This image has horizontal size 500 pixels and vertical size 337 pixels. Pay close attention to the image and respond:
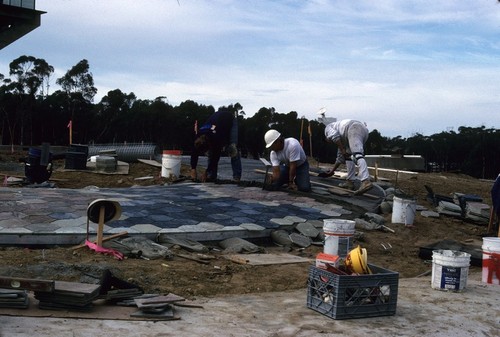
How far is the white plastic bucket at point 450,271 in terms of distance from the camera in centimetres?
537

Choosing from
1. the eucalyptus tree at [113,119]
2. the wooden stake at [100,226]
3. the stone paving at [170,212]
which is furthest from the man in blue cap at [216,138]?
the eucalyptus tree at [113,119]

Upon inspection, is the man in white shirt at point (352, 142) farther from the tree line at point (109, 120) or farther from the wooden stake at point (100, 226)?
the tree line at point (109, 120)

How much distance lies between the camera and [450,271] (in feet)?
17.6

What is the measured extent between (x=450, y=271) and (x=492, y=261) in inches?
35.2

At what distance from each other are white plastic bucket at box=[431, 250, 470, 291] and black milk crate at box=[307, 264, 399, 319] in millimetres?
1068

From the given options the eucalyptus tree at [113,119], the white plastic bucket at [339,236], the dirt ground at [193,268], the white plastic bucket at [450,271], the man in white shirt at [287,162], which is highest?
the eucalyptus tree at [113,119]

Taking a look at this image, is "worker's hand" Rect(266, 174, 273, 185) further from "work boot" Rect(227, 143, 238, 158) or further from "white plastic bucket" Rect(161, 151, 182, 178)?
"white plastic bucket" Rect(161, 151, 182, 178)

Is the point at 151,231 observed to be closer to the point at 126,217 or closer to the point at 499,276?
the point at 126,217

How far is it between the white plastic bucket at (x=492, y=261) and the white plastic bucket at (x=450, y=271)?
68cm

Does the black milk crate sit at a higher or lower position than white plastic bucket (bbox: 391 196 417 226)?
lower

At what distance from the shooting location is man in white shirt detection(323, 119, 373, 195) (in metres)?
9.79

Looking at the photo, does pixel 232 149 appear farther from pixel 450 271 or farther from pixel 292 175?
pixel 450 271

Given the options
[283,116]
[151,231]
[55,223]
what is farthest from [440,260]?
[283,116]

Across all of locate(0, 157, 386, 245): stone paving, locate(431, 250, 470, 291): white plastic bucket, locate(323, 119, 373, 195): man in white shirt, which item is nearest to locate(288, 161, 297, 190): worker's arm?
locate(0, 157, 386, 245): stone paving
